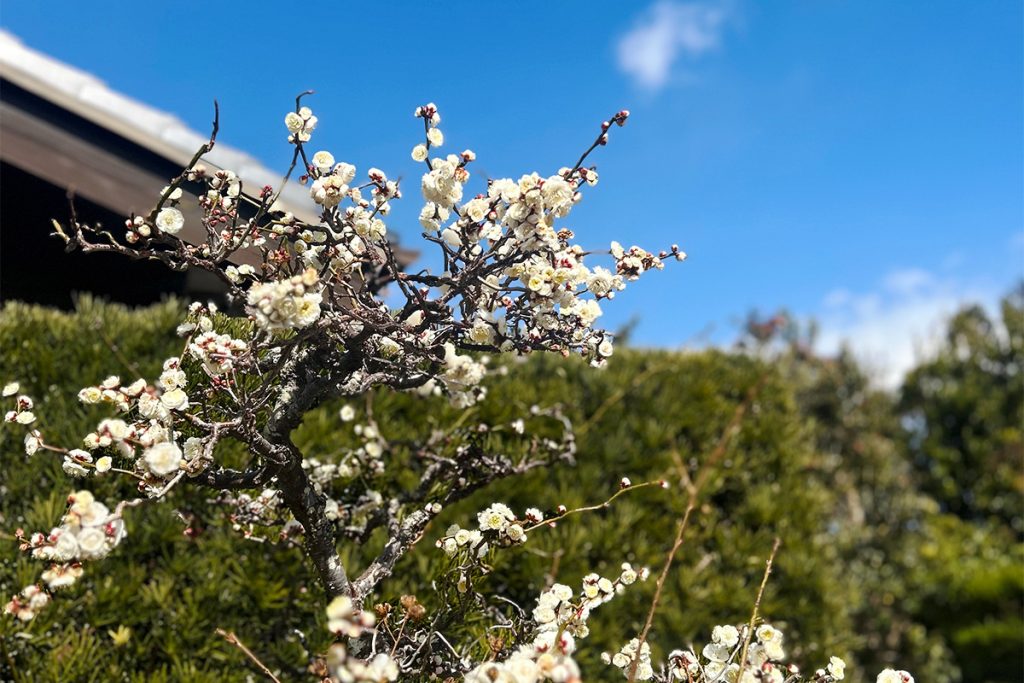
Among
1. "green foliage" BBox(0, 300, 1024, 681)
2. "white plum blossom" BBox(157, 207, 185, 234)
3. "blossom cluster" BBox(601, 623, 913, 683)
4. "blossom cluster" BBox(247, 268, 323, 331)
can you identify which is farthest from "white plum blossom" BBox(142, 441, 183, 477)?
"blossom cluster" BBox(601, 623, 913, 683)

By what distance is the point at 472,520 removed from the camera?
3963 millimetres

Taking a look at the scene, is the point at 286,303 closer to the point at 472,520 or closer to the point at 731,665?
the point at 731,665

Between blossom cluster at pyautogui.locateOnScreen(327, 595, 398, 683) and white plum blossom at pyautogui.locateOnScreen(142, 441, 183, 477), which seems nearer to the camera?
blossom cluster at pyautogui.locateOnScreen(327, 595, 398, 683)

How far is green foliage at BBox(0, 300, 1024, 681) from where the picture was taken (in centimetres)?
318

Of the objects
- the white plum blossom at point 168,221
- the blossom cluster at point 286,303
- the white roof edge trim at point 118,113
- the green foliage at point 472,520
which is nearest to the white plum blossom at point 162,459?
the blossom cluster at point 286,303

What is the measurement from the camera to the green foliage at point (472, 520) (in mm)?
3180

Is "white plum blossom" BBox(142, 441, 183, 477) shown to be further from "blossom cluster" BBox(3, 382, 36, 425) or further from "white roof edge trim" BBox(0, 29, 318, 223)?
"white roof edge trim" BBox(0, 29, 318, 223)

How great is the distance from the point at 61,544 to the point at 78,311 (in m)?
3.01

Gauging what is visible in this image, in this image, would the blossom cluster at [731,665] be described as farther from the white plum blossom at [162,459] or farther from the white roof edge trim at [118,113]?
the white roof edge trim at [118,113]

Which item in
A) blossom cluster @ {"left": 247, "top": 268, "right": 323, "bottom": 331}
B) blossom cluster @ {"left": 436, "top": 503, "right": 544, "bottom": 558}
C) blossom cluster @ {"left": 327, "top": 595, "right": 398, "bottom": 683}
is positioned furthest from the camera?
blossom cluster @ {"left": 436, "top": 503, "right": 544, "bottom": 558}

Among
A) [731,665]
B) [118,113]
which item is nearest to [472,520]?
[731,665]

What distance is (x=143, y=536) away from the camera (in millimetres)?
3379

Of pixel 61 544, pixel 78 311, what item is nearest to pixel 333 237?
pixel 61 544

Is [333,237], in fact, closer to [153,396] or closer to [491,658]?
[153,396]
